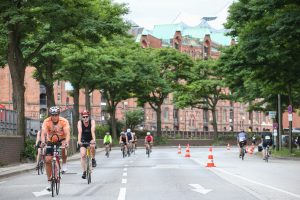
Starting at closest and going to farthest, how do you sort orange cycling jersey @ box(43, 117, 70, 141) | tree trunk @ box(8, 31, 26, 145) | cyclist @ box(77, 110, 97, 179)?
orange cycling jersey @ box(43, 117, 70, 141)
cyclist @ box(77, 110, 97, 179)
tree trunk @ box(8, 31, 26, 145)

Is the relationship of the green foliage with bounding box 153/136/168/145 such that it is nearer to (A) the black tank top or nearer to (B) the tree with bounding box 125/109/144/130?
(B) the tree with bounding box 125/109/144/130

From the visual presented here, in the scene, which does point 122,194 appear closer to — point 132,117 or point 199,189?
point 199,189

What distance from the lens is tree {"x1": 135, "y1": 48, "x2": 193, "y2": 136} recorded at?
262 feet

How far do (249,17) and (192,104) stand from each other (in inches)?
2197

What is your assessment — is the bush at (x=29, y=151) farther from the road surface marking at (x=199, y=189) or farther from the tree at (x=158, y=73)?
the tree at (x=158, y=73)

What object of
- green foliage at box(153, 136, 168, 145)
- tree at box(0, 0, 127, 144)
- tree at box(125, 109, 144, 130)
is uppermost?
tree at box(0, 0, 127, 144)

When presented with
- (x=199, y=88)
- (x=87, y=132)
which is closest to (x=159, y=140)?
(x=199, y=88)

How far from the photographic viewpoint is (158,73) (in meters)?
84.8

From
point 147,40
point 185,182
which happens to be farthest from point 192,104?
point 185,182

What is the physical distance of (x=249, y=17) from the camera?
4022 centimetres

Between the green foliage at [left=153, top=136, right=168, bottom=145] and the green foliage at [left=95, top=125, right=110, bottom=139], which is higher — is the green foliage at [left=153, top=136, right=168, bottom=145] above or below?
below

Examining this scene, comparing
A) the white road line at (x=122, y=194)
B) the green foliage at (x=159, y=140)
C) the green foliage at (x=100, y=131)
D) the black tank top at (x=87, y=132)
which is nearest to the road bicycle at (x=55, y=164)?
the white road line at (x=122, y=194)

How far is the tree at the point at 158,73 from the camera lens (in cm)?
8000

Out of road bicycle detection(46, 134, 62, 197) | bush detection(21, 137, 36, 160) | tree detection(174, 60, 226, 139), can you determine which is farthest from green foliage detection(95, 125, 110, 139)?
road bicycle detection(46, 134, 62, 197)
